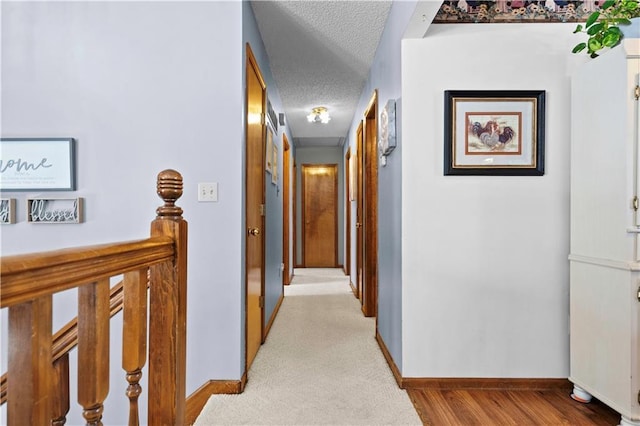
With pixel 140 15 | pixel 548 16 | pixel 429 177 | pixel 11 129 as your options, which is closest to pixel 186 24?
pixel 140 15

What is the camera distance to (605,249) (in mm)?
1833

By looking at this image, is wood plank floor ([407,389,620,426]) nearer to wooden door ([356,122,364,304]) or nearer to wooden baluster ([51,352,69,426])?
wooden baluster ([51,352,69,426])

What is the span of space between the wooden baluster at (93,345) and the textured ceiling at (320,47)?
2.24 metres

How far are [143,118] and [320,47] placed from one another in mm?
1595

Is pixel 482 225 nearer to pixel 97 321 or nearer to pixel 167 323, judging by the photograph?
pixel 167 323

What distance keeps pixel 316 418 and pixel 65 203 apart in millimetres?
1768

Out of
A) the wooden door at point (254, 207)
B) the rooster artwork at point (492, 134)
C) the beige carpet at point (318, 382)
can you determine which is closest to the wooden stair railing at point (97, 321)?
the beige carpet at point (318, 382)

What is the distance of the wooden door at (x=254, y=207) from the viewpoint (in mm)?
2324

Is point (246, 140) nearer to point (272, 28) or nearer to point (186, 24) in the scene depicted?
point (186, 24)

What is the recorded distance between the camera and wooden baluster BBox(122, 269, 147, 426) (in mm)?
876

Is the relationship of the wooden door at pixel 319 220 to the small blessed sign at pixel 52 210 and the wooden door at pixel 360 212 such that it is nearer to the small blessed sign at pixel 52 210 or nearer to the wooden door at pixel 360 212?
the wooden door at pixel 360 212

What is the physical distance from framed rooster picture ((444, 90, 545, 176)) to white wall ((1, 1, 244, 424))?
1.21m

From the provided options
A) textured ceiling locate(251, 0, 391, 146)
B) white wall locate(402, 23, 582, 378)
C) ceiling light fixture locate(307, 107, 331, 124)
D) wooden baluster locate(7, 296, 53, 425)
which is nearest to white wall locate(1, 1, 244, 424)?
textured ceiling locate(251, 0, 391, 146)

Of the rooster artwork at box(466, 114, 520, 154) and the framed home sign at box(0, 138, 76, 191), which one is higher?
the rooster artwork at box(466, 114, 520, 154)
